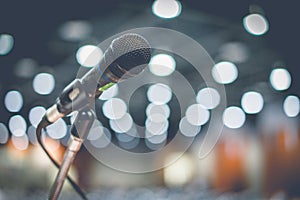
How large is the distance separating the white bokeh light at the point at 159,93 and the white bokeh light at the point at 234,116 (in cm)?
128

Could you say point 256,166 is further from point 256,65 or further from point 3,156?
point 3,156

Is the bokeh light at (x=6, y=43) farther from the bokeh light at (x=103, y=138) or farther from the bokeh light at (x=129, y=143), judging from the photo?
the bokeh light at (x=129, y=143)

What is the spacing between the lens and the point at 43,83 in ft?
20.4

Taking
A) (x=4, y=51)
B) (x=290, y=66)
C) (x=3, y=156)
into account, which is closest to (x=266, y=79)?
(x=290, y=66)

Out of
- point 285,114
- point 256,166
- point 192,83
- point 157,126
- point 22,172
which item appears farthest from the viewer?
point 157,126

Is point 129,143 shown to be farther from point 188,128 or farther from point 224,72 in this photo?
point 224,72

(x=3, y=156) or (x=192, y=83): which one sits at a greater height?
(x=192, y=83)

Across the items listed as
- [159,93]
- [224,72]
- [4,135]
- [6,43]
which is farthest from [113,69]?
[4,135]

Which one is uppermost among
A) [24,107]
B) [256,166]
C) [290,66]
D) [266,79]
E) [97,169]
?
[290,66]

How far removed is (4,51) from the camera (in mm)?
4262

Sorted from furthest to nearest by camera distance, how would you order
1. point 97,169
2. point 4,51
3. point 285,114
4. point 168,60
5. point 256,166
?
1. point 97,169
2. point 256,166
3. point 285,114
4. point 168,60
5. point 4,51

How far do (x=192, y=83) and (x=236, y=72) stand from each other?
1.10 m

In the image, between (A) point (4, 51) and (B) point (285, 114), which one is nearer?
(A) point (4, 51)

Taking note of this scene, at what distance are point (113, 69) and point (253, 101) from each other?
6.42 meters
